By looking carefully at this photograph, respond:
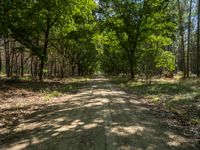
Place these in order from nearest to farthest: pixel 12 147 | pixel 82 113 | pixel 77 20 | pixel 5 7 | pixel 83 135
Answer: pixel 12 147
pixel 83 135
pixel 82 113
pixel 5 7
pixel 77 20

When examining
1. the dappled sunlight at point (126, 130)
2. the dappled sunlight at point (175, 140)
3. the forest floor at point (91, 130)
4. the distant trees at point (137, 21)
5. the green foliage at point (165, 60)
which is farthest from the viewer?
→ the green foliage at point (165, 60)

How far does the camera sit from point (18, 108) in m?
14.9

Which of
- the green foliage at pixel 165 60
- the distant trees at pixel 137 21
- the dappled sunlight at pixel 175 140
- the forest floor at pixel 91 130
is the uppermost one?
the distant trees at pixel 137 21

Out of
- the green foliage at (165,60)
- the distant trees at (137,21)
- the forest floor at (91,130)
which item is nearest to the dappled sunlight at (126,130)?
the forest floor at (91,130)

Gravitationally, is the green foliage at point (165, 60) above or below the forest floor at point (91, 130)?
above

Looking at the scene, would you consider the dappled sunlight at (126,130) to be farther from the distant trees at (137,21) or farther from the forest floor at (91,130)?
the distant trees at (137,21)

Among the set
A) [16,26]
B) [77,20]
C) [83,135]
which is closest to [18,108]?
[83,135]

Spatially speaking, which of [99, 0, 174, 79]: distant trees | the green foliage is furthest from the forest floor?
the green foliage

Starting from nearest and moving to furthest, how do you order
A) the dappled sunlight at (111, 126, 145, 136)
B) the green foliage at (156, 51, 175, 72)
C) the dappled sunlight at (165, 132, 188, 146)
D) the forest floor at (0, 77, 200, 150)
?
the forest floor at (0, 77, 200, 150), the dappled sunlight at (165, 132, 188, 146), the dappled sunlight at (111, 126, 145, 136), the green foliage at (156, 51, 175, 72)

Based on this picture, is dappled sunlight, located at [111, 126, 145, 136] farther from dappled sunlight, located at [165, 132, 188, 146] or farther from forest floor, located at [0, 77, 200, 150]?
dappled sunlight, located at [165, 132, 188, 146]

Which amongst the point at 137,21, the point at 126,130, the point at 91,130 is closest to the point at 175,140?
the point at 126,130

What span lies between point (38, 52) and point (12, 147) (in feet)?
61.8

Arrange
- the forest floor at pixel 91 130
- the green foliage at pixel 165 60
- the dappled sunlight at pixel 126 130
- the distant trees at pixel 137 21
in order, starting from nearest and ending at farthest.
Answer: the forest floor at pixel 91 130, the dappled sunlight at pixel 126 130, the distant trees at pixel 137 21, the green foliage at pixel 165 60

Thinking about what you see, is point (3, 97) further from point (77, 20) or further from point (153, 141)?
point (77, 20)
